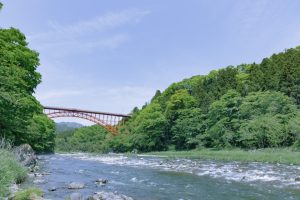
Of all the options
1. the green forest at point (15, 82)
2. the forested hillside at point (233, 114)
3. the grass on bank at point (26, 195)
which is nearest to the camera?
the grass on bank at point (26, 195)

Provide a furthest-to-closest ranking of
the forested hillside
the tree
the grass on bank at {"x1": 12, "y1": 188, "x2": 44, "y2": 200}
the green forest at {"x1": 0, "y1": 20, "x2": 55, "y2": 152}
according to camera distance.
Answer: the tree < the forested hillside < the green forest at {"x1": 0, "y1": 20, "x2": 55, "y2": 152} < the grass on bank at {"x1": 12, "y1": 188, "x2": 44, "y2": 200}

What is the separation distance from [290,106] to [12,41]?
1218 inches

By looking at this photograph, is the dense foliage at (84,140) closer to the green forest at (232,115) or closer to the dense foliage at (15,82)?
the green forest at (232,115)

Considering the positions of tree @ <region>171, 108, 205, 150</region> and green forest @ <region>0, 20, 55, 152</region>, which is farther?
tree @ <region>171, 108, 205, 150</region>

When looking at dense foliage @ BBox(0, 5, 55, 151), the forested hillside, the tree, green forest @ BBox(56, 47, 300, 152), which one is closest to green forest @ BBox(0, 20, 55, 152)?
dense foliage @ BBox(0, 5, 55, 151)

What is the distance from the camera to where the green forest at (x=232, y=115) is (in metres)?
38.9

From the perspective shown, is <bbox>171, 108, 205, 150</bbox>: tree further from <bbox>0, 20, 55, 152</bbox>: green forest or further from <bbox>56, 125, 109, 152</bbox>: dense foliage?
<bbox>56, 125, 109, 152</bbox>: dense foliage

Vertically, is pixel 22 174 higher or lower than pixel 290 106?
lower

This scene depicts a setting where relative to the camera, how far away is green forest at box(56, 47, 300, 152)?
38875 mm

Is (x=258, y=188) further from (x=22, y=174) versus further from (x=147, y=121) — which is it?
(x=147, y=121)

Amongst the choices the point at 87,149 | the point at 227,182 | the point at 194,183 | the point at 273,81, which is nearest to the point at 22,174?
the point at 194,183

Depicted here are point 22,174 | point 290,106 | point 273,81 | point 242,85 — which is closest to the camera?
point 22,174

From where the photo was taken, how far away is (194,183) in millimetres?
15594

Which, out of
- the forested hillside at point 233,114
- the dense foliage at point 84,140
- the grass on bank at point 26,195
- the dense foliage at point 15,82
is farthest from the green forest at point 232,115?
the dense foliage at point 84,140
